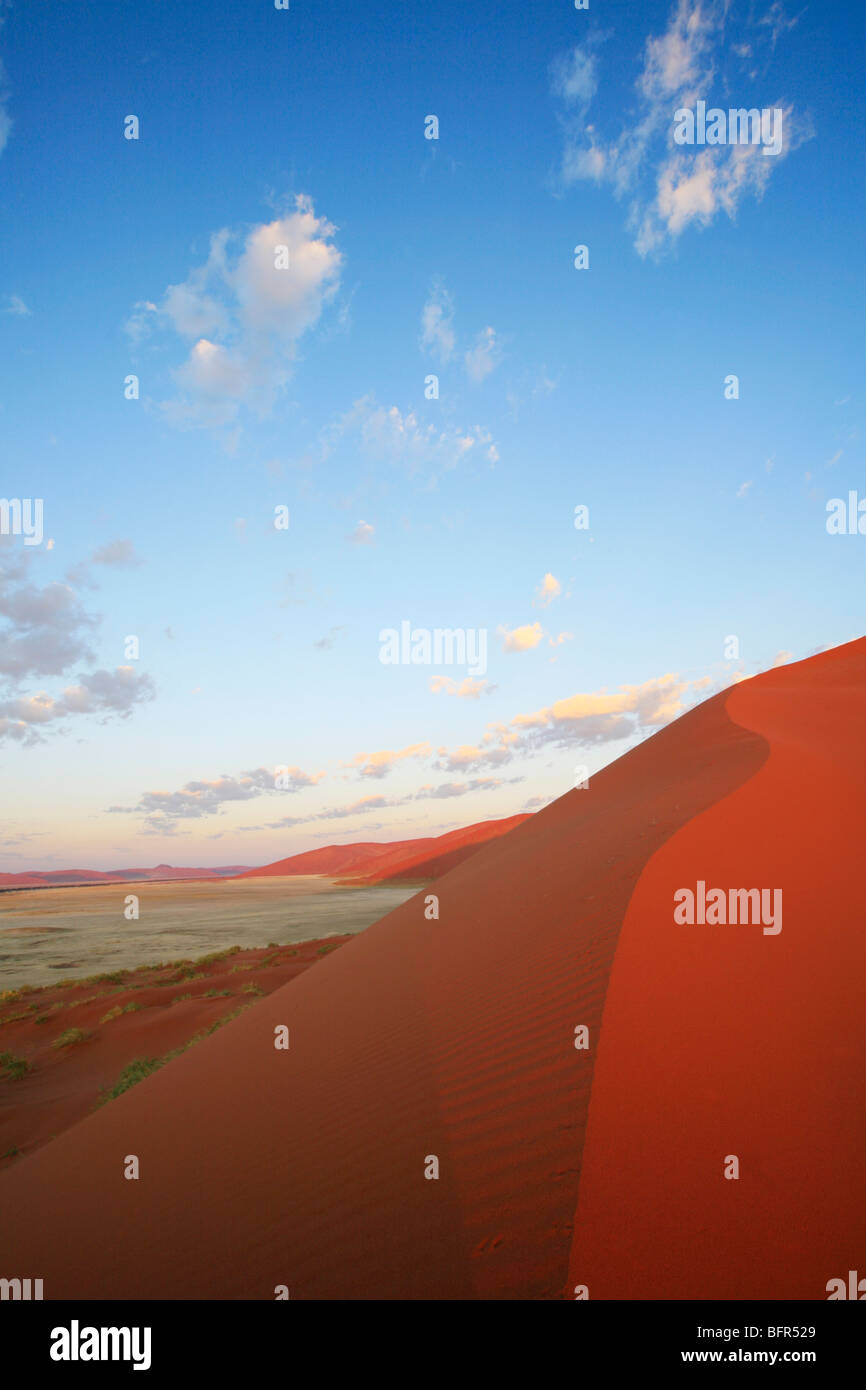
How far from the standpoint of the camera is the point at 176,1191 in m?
4.22

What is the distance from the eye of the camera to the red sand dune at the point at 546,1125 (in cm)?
262

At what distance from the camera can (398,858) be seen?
140500mm

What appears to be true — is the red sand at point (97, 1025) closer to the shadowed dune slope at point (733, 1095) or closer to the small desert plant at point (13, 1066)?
the small desert plant at point (13, 1066)

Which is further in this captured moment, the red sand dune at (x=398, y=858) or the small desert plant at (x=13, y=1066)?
the red sand dune at (x=398, y=858)

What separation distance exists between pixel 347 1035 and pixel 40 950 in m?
26.4

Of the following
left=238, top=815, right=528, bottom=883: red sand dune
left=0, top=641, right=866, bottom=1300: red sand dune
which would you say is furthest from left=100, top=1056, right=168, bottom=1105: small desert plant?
left=238, top=815, right=528, bottom=883: red sand dune

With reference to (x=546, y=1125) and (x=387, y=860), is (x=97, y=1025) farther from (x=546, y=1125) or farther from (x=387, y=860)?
(x=387, y=860)

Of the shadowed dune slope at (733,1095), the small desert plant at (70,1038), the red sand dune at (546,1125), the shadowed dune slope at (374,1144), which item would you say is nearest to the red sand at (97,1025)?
the small desert plant at (70,1038)

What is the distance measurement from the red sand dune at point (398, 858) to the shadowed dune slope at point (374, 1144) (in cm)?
5135

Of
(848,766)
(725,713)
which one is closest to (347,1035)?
(848,766)

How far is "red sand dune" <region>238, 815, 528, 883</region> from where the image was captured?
260ft

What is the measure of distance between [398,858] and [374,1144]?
141 metres

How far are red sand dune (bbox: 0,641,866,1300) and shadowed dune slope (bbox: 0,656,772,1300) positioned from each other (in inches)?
0.8

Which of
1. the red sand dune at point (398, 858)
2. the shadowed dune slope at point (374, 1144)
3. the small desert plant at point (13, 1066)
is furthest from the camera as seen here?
the red sand dune at point (398, 858)
